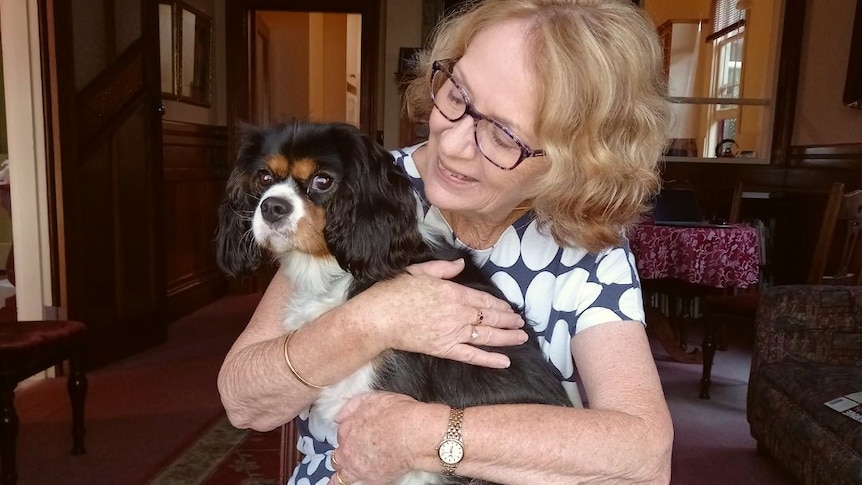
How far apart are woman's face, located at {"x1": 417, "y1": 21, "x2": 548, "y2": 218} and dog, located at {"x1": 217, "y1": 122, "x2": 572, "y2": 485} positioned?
0.11 meters

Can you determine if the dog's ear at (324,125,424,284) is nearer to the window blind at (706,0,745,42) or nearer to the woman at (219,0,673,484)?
the woman at (219,0,673,484)

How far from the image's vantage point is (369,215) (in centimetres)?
124

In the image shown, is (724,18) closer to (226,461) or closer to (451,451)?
(226,461)

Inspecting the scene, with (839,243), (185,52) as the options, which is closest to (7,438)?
(185,52)

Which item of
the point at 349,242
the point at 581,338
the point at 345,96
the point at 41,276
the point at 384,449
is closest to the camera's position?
the point at 384,449

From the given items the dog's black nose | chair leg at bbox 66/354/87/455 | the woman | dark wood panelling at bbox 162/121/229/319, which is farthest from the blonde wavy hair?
dark wood panelling at bbox 162/121/229/319

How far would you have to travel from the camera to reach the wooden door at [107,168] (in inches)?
130

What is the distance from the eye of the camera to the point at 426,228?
135cm

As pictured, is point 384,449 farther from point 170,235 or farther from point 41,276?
point 170,235

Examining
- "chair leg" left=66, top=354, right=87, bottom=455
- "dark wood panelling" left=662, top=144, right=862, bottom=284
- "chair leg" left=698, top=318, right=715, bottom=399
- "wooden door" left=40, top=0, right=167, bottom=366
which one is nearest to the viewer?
"chair leg" left=66, top=354, right=87, bottom=455

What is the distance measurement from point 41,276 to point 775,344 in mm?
3462

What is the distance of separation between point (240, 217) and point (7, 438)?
1.55m

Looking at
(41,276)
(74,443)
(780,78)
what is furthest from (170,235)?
(780,78)

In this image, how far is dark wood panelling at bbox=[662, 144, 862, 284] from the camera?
192 inches
